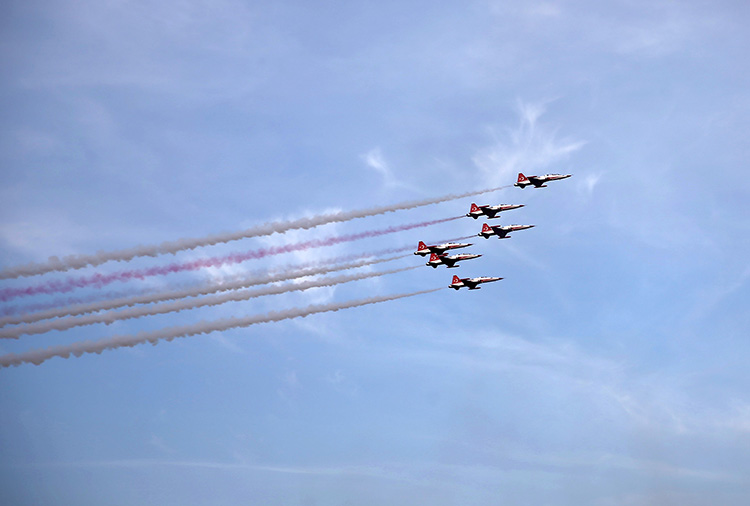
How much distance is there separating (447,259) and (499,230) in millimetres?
11811

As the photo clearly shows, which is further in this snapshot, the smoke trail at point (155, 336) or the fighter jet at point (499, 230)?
the fighter jet at point (499, 230)

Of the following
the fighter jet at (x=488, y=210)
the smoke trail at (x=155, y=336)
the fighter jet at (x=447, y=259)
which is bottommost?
the smoke trail at (x=155, y=336)

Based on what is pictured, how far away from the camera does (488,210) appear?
171375mm

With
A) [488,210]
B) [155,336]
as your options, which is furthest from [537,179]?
[155,336]

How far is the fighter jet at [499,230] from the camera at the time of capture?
171625 mm

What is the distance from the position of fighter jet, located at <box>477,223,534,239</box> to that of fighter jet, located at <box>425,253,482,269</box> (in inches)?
186

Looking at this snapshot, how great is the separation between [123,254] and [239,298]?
1983 cm

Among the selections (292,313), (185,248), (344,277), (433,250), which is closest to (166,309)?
(185,248)

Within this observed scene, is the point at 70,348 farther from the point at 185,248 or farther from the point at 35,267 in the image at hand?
the point at 185,248

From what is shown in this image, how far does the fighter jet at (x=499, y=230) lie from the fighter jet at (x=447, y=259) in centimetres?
471

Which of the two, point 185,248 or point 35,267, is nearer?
point 35,267

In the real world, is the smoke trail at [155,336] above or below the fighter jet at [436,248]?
below

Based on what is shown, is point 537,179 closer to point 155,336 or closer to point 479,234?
point 479,234

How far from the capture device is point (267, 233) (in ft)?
501
